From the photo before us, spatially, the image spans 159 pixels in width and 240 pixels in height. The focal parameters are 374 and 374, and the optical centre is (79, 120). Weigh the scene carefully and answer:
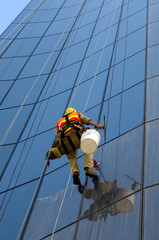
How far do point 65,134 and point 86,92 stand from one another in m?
3.85

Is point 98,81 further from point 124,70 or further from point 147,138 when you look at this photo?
point 147,138

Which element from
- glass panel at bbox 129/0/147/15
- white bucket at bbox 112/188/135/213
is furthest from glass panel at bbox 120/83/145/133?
glass panel at bbox 129/0/147/15

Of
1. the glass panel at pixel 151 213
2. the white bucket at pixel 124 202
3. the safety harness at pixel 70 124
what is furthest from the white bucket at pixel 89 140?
the glass panel at pixel 151 213

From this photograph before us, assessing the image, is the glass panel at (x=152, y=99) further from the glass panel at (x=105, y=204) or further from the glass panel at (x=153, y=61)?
the glass panel at (x=105, y=204)

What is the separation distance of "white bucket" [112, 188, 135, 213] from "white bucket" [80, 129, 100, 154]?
2.75 ft

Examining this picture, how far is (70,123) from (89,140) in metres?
0.71

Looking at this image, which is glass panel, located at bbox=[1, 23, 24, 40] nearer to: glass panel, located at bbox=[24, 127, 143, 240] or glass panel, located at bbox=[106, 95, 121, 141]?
glass panel, located at bbox=[106, 95, 121, 141]

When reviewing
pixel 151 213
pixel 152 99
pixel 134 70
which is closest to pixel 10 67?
pixel 134 70

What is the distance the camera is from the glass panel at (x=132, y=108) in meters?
7.34

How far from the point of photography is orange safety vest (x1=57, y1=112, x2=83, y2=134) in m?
6.56

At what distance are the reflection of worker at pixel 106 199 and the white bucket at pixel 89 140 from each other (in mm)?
666

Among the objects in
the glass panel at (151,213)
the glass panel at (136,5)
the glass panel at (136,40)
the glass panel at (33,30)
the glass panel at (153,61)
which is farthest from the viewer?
the glass panel at (33,30)

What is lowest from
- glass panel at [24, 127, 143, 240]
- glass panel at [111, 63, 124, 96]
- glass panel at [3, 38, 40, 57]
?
glass panel at [24, 127, 143, 240]

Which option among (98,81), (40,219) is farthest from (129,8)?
(40,219)
